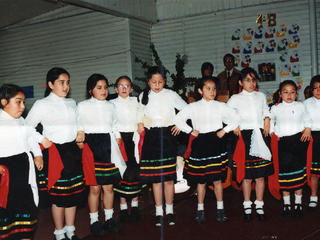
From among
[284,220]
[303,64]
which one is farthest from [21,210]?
[303,64]

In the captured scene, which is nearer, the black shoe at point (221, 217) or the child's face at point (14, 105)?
the child's face at point (14, 105)

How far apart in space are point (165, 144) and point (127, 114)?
534mm

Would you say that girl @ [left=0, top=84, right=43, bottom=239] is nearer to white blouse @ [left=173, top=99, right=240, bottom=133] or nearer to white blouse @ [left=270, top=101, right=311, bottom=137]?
white blouse @ [left=173, top=99, right=240, bottom=133]

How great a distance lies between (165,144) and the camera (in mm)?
3225

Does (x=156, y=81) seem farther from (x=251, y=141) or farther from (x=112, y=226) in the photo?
(x=112, y=226)

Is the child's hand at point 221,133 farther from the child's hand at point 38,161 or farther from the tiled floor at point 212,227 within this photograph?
the child's hand at point 38,161

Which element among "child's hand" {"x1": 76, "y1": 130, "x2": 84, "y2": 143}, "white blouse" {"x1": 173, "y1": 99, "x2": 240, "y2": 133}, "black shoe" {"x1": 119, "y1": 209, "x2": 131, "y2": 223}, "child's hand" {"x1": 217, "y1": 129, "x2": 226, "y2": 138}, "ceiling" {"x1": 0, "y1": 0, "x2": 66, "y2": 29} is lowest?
"black shoe" {"x1": 119, "y1": 209, "x2": 131, "y2": 223}

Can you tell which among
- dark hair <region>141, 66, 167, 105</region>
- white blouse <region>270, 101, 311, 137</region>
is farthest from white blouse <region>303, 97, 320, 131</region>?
dark hair <region>141, 66, 167, 105</region>

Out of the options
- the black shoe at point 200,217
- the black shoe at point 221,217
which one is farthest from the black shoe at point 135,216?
the black shoe at point 221,217

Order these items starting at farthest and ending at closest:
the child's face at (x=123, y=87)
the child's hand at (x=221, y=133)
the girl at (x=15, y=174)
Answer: the child's face at (x=123, y=87) < the child's hand at (x=221, y=133) < the girl at (x=15, y=174)

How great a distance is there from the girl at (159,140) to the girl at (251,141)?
0.64m

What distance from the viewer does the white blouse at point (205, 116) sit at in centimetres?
317

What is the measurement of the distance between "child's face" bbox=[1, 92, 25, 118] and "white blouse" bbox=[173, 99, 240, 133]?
1.48 meters

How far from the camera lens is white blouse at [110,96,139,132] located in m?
3.35
